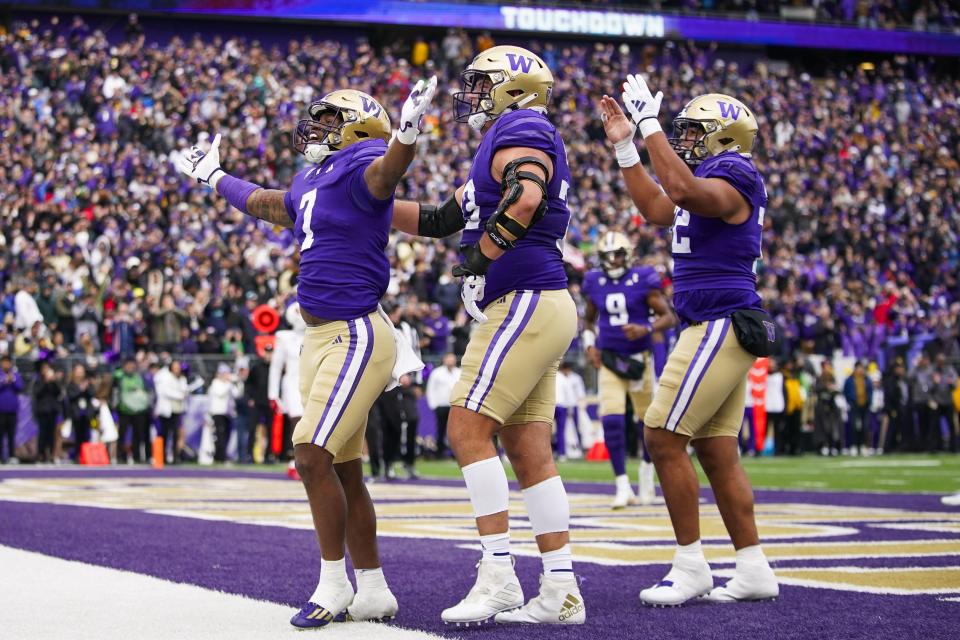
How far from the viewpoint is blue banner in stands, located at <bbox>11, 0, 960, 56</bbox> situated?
32531mm

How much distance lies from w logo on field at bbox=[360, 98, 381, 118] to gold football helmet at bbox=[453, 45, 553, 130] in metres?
0.35

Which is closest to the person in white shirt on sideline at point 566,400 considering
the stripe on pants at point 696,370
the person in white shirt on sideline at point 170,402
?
the person in white shirt on sideline at point 170,402

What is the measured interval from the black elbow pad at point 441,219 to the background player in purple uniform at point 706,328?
71 cm

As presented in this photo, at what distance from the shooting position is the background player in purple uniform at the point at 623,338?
1109cm

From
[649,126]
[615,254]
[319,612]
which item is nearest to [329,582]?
[319,612]

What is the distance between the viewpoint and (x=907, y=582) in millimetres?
5918

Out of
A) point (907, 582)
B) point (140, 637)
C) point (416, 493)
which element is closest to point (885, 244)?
point (416, 493)

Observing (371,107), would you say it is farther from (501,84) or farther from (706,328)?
(706,328)

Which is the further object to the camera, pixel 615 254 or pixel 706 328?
pixel 615 254

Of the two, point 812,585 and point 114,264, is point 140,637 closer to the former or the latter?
point 812,585

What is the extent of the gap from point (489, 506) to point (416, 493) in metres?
7.76

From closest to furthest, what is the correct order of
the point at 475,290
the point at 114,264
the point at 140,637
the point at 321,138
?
the point at 140,637 < the point at 475,290 < the point at 321,138 < the point at 114,264

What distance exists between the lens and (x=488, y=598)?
4.92 meters

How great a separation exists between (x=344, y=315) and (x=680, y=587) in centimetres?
174
